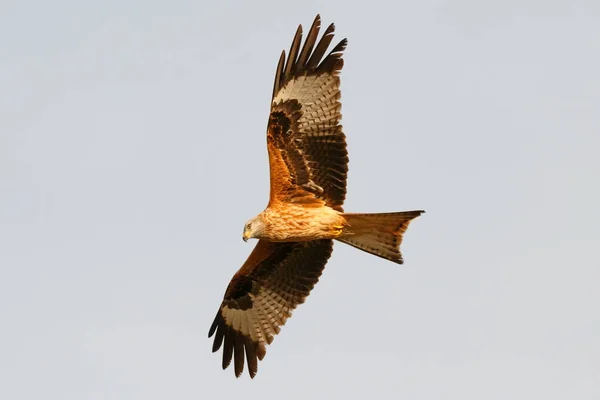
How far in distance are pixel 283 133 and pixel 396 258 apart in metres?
1.96

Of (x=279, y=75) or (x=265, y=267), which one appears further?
(x=265, y=267)

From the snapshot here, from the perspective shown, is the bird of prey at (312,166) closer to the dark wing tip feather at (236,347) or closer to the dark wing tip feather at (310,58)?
the dark wing tip feather at (310,58)

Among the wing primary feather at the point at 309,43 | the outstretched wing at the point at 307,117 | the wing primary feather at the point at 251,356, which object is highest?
the wing primary feather at the point at 309,43

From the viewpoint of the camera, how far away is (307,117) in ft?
44.5

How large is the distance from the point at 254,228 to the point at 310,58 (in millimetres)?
2076

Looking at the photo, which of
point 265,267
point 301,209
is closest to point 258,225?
point 301,209

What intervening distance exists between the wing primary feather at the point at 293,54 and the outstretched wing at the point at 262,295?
7.38 ft

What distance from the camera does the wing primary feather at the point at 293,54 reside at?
44.5 ft

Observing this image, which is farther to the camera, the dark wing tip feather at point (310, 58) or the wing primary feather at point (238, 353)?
the wing primary feather at point (238, 353)

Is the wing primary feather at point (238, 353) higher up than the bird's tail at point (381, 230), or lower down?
lower down

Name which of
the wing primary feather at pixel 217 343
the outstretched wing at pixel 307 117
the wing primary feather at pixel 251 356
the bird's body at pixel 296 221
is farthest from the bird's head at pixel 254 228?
the wing primary feather at pixel 217 343

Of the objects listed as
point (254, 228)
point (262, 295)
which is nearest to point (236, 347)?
point (262, 295)

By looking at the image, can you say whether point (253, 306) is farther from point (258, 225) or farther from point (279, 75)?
point (279, 75)

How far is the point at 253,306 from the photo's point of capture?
1517 centimetres
